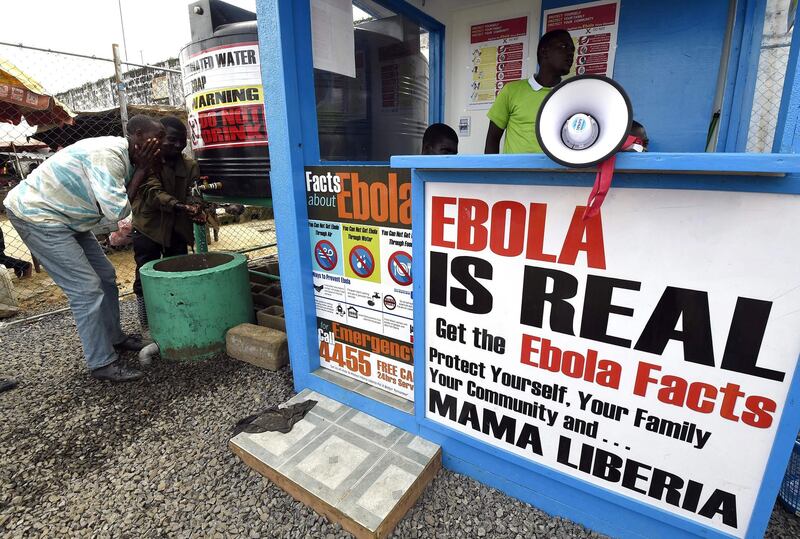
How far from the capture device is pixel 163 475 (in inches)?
80.0

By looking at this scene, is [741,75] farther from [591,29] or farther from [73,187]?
[73,187]

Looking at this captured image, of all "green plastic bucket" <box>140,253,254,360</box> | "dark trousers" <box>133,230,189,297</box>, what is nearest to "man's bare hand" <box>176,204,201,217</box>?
"green plastic bucket" <box>140,253,254,360</box>

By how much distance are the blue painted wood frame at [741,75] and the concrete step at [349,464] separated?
260cm

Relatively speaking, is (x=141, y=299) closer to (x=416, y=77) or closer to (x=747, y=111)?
(x=416, y=77)

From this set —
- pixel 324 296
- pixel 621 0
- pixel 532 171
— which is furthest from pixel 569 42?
pixel 324 296

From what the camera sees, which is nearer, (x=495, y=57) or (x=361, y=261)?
(x=361, y=261)

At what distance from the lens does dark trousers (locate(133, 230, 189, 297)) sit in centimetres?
360

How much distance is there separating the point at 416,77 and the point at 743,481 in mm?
3206

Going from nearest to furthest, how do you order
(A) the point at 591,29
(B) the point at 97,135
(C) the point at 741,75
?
(C) the point at 741,75 → (A) the point at 591,29 → (B) the point at 97,135

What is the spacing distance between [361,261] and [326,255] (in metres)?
0.26

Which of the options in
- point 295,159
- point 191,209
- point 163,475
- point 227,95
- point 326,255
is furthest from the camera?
point 191,209

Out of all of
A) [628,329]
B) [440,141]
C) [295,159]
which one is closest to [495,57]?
[440,141]

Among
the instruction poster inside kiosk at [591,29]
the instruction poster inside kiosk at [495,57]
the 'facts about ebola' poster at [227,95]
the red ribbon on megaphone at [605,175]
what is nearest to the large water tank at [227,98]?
the 'facts about ebola' poster at [227,95]

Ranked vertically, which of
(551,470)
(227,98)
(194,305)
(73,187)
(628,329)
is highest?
(227,98)
